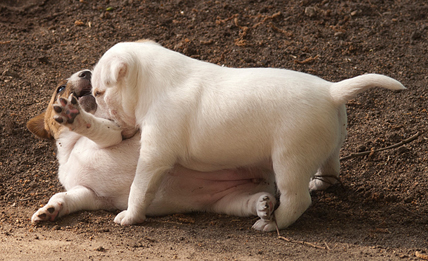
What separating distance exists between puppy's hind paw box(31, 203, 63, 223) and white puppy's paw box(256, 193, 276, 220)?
5.16 ft

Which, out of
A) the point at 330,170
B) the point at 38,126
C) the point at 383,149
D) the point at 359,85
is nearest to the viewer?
the point at 359,85

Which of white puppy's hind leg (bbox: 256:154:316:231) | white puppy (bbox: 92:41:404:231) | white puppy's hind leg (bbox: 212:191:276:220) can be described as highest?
white puppy (bbox: 92:41:404:231)

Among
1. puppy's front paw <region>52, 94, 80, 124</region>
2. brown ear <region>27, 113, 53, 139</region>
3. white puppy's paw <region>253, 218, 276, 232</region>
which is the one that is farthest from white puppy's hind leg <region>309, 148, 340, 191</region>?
brown ear <region>27, 113, 53, 139</region>

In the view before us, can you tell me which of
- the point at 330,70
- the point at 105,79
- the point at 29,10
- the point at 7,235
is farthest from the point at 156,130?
the point at 29,10

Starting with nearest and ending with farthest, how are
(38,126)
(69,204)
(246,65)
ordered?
(69,204)
(38,126)
(246,65)

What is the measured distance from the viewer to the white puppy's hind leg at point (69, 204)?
4.26m

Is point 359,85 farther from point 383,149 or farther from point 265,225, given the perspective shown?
point 383,149

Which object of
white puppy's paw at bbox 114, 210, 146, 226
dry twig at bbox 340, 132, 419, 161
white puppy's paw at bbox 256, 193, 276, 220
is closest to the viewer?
white puppy's paw at bbox 256, 193, 276, 220

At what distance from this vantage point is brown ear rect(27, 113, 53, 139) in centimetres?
542

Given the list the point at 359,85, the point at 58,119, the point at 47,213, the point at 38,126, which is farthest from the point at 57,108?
the point at 359,85

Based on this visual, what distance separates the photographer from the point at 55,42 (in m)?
7.08

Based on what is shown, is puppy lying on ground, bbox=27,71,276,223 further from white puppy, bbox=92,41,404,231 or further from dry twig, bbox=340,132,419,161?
dry twig, bbox=340,132,419,161

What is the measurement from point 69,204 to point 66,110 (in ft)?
2.64

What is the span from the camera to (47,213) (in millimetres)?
4254
